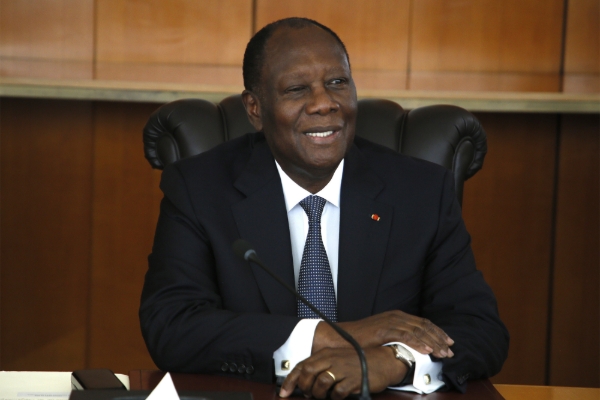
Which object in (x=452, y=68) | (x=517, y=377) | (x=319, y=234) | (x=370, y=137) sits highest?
(x=452, y=68)

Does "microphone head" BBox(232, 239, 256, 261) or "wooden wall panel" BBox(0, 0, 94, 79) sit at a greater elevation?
"wooden wall panel" BBox(0, 0, 94, 79)

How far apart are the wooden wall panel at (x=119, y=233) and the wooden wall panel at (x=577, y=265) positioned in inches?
67.2

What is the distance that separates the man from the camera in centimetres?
174

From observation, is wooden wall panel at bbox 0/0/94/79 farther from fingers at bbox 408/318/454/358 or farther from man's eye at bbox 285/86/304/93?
fingers at bbox 408/318/454/358

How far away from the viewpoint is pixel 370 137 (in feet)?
7.19

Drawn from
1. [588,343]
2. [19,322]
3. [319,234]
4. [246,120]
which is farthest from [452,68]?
[19,322]

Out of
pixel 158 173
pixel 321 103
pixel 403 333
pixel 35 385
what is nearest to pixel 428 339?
pixel 403 333

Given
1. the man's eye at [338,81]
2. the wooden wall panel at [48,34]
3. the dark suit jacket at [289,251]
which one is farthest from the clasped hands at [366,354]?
the wooden wall panel at [48,34]

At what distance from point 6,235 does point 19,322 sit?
37 cm

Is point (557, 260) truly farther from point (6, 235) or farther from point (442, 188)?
point (6, 235)

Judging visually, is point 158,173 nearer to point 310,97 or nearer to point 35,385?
point 310,97

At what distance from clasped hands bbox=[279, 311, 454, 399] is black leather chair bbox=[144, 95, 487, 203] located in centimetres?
68

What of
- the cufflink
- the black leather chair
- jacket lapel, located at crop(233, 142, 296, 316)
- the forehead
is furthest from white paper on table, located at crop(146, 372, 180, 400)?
the black leather chair

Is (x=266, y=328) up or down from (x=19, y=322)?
up
